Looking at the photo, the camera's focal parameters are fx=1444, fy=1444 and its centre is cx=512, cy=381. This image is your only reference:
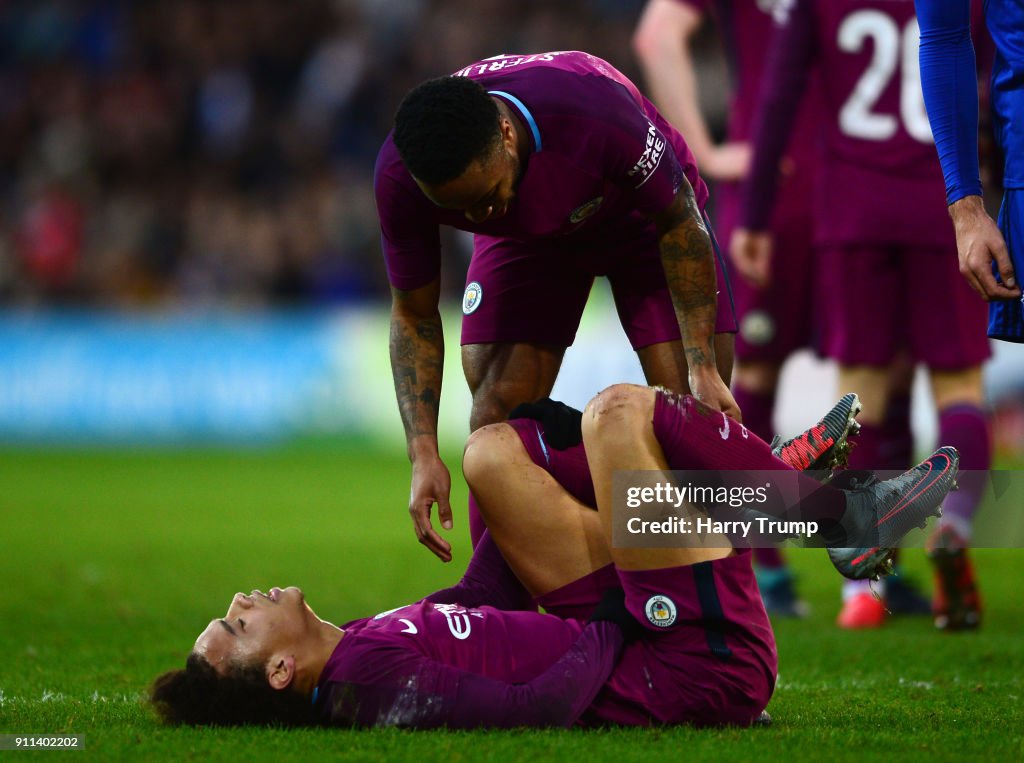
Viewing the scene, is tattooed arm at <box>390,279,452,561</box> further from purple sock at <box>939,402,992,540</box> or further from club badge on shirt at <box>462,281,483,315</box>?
purple sock at <box>939,402,992,540</box>

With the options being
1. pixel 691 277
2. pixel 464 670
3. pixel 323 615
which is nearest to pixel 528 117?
pixel 691 277

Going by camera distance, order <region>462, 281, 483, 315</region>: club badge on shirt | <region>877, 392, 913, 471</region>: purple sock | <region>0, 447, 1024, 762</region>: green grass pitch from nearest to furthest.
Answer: <region>0, 447, 1024, 762</region>: green grass pitch
<region>462, 281, 483, 315</region>: club badge on shirt
<region>877, 392, 913, 471</region>: purple sock

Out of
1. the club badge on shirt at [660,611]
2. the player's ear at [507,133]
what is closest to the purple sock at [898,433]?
the club badge on shirt at [660,611]

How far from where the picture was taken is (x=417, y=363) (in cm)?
424

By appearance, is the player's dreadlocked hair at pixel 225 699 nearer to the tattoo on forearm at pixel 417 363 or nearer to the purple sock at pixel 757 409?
the tattoo on forearm at pixel 417 363

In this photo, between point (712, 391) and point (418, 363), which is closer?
point (712, 391)

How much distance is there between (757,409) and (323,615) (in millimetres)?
2078

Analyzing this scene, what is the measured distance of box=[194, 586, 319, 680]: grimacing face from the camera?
3.43 m

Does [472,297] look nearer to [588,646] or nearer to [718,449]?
[718,449]

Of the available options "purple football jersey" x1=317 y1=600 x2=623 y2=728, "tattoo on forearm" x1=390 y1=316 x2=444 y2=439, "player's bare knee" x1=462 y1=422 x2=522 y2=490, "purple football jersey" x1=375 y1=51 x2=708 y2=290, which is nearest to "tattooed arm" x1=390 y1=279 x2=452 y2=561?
"tattoo on forearm" x1=390 y1=316 x2=444 y2=439

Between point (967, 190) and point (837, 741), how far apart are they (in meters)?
1.32

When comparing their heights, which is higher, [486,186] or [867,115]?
[867,115]

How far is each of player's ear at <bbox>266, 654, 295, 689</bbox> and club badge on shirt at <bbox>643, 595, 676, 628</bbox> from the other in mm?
857

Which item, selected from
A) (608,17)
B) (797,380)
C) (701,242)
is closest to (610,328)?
(797,380)
